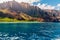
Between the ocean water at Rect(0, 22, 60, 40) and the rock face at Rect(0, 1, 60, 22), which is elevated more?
the rock face at Rect(0, 1, 60, 22)

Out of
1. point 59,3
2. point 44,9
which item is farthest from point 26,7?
point 59,3

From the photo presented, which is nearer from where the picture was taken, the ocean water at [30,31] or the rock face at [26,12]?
the ocean water at [30,31]

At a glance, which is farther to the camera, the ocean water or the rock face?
the rock face

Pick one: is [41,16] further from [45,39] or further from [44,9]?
[45,39]

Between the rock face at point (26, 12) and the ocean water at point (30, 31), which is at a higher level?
the rock face at point (26, 12)

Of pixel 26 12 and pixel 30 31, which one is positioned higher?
pixel 26 12
